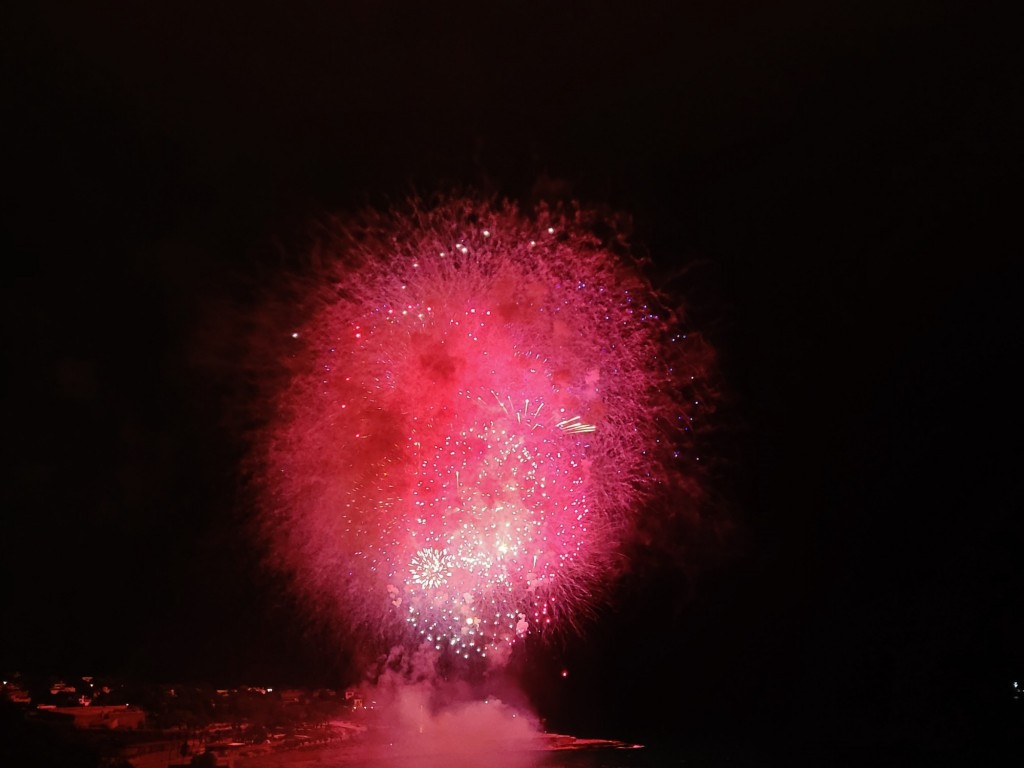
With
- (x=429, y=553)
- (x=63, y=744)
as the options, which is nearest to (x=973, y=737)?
(x=429, y=553)

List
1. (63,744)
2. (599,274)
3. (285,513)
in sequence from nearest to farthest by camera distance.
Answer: (63,744) < (599,274) < (285,513)

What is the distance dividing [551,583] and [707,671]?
11.0 meters

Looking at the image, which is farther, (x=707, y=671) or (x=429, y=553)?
(x=707, y=671)

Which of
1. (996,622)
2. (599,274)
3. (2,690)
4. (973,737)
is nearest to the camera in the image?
(599,274)

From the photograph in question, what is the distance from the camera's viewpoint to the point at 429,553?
1038cm

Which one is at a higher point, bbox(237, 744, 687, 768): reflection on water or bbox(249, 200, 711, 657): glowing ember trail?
bbox(249, 200, 711, 657): glowing ember trail

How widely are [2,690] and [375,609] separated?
5428 mm

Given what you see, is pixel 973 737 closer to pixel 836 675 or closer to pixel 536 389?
pixel 836 675

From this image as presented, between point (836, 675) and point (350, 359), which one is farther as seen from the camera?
point (836, 675)

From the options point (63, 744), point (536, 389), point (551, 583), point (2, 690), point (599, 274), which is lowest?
point (63, 744)

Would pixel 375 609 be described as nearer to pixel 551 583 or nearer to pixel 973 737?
pixel 551 583

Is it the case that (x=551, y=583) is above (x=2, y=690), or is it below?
above

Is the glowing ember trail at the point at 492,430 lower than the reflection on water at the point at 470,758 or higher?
higher

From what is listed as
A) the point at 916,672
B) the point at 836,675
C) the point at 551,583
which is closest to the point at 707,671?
the point at 836,675
